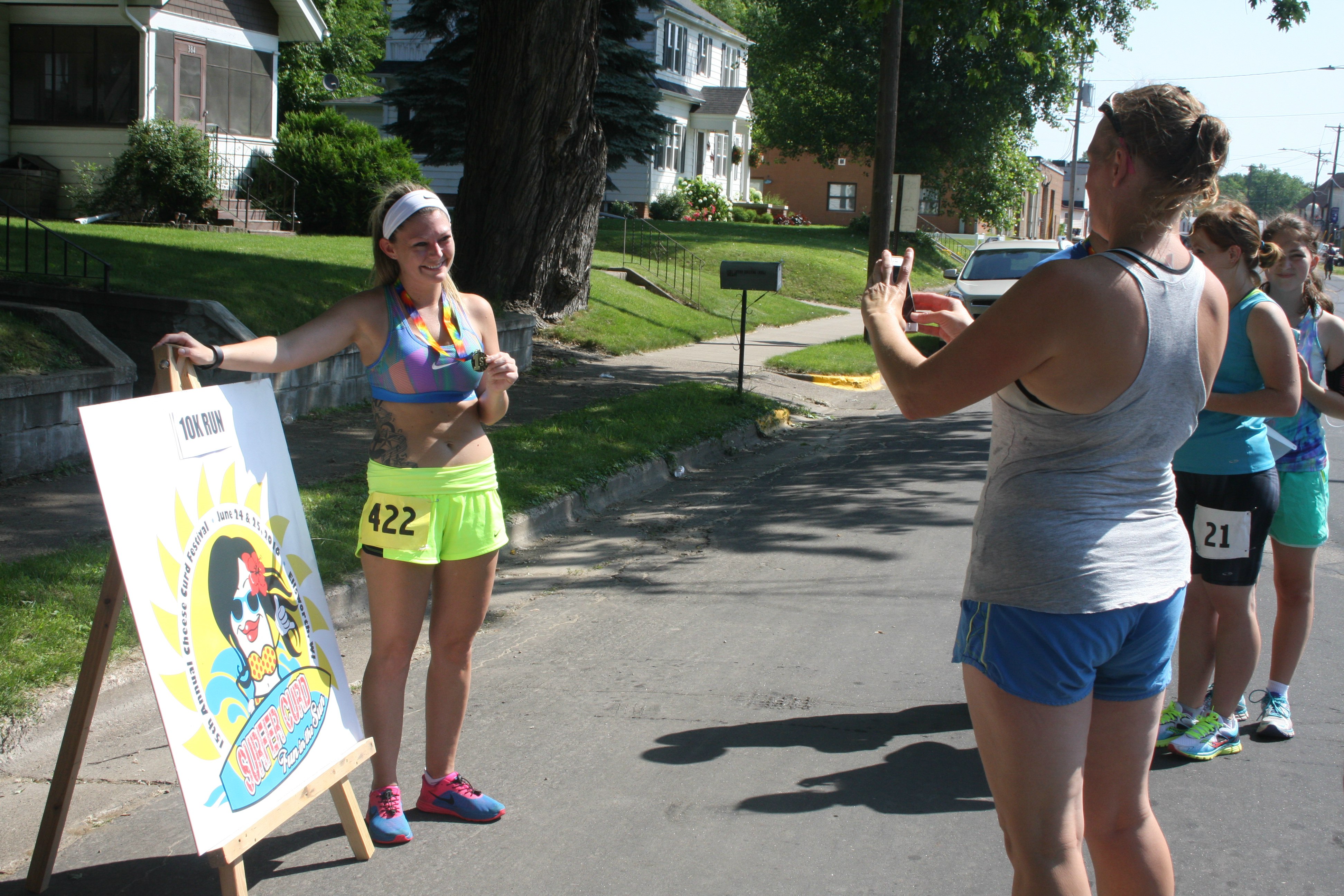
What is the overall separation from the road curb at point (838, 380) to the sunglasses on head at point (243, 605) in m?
12.2

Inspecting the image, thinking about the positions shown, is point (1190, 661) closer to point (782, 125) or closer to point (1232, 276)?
point (1232, 276)

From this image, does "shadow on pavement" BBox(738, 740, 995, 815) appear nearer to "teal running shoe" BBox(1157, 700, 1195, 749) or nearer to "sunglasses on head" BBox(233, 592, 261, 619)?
"teal running shoe" BBox(1157, 700, 1195, 749)

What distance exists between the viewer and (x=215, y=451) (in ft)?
10.3

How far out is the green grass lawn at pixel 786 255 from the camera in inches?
1043

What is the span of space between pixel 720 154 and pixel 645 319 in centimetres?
3248

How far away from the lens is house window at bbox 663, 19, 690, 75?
142 ft

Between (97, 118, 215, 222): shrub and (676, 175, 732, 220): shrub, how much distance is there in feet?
73.4

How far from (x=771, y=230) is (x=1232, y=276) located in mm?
33908

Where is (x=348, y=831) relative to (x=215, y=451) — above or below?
below

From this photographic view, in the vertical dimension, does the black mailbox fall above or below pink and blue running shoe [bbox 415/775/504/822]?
above

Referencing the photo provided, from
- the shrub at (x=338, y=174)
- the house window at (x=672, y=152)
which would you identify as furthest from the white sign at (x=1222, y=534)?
the house window at (x=672, y=152)

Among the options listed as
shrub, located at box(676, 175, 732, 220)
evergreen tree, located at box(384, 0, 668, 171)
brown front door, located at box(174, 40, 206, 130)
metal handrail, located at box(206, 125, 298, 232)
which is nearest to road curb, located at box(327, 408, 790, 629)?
metal handrail, located at box(206, 125, 298, 232)

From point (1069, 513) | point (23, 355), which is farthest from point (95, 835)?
point (23, 355)

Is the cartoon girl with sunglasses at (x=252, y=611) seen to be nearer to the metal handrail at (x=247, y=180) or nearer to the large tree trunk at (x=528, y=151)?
the large tree trunk at (x=528, y=151)
